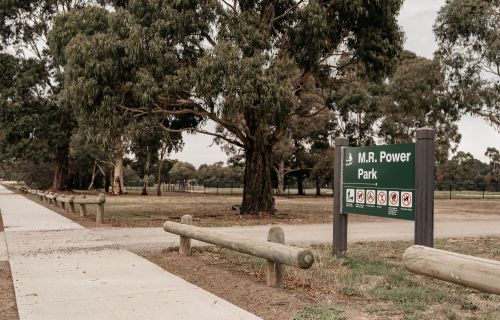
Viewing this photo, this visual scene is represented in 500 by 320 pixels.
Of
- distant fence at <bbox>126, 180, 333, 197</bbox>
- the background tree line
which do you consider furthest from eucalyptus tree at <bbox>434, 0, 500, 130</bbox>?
distant fence at <bbox>126, 180, 333, 197</bbox>

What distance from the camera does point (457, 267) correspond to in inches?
169

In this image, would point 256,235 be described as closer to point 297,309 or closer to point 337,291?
point 337,291

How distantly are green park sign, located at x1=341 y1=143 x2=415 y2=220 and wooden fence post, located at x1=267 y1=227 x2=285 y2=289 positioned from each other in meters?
2.07

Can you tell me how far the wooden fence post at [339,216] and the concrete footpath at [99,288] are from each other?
10.4 feet

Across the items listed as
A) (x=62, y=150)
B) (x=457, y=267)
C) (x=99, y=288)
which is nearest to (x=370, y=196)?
(x=457, y=267)

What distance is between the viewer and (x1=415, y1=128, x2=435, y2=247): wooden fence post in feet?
23.5

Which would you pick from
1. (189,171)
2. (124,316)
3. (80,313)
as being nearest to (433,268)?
(124,316)

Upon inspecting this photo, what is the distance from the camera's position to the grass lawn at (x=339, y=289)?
17.9 feet

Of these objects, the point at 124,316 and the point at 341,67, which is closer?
the point at 124,316

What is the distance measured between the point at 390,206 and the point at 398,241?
14.6 feet

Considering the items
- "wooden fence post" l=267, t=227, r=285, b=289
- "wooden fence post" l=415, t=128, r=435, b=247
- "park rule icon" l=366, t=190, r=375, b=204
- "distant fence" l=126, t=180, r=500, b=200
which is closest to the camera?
"wooden fence post" l=267, t=227, r=285, b=289

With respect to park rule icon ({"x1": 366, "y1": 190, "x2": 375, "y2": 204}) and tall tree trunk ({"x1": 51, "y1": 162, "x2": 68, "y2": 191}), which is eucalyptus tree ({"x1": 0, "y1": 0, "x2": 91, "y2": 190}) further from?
park rule icon ({"x1": 366, "y1": 190, "x2": 375, "y2": 204})

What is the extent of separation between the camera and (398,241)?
1194 centimetres

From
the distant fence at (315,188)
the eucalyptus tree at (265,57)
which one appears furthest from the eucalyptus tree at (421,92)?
the distant fence at (315,188)
